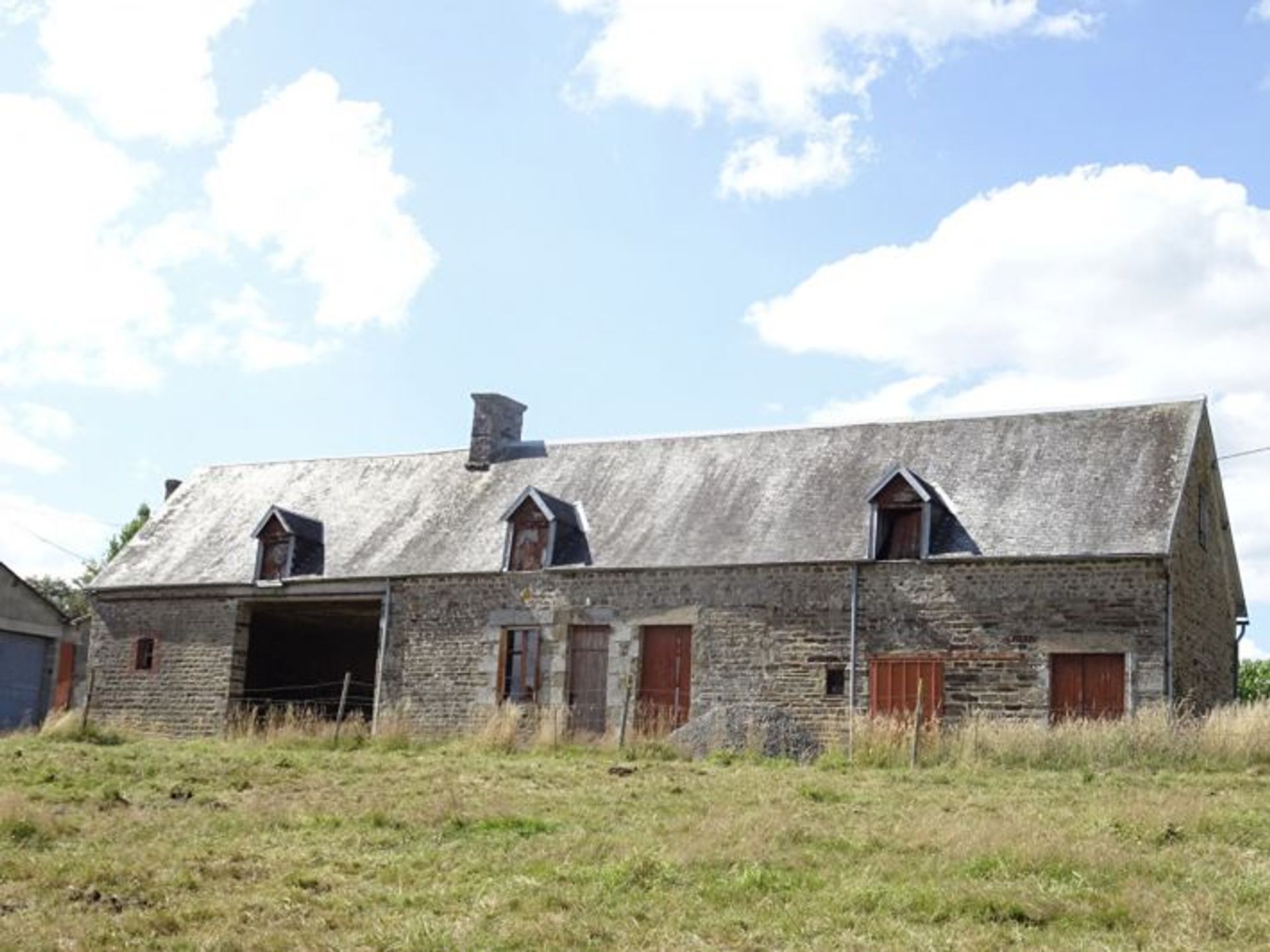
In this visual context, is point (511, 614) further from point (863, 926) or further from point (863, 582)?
point (863, 926)

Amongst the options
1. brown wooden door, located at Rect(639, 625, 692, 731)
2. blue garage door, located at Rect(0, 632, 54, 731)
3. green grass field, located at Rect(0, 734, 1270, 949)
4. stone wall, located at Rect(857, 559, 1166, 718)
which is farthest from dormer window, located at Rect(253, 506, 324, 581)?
green grass field, located at Rect(0, 734, 1270, 949)

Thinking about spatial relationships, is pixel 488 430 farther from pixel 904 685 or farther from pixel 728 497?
pixel 904 685

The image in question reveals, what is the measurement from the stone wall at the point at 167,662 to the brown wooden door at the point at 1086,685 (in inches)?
558

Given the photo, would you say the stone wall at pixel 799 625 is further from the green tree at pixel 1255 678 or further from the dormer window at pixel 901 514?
the green tree at pixel 1255 678

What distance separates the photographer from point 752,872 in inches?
376

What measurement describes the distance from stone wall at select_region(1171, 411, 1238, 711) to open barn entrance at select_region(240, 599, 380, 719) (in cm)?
1298

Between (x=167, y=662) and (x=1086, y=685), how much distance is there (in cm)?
1608

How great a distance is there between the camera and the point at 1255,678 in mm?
38250

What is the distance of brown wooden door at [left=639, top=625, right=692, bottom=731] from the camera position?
2312 cm

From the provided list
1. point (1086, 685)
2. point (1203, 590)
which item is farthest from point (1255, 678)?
point (1086, 685)

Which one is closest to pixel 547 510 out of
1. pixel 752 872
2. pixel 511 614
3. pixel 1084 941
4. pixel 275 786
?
pixel 511 614

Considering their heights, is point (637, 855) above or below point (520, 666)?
below

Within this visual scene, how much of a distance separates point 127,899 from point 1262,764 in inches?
484

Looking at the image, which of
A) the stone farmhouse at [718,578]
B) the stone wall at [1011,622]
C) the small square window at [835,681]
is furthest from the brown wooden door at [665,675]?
the stone wall at [1011,622]
